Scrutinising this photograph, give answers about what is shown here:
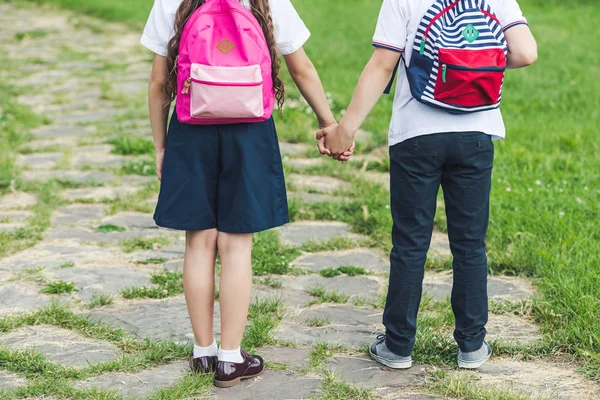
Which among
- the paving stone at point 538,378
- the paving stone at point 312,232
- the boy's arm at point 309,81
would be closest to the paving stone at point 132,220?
the paving stone at point 312,232

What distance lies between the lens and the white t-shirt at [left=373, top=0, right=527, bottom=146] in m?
2.91

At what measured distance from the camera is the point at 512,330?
352 centimetres

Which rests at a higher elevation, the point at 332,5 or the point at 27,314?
the point at 332,5

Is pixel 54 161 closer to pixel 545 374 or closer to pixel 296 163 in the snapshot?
pixel 296 163

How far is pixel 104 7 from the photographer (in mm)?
12656

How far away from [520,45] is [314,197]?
8.56 ft

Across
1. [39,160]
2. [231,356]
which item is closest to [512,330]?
[231,356]

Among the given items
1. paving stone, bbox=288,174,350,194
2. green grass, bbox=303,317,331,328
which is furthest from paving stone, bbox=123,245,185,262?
paving stone, bbox=288,174,350,194

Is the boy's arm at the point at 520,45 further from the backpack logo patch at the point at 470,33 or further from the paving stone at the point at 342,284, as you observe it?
the paving stone at the point at 342,284

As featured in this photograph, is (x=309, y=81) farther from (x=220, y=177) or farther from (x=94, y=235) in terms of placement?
(x=94, y=235)

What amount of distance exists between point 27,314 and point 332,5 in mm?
9680

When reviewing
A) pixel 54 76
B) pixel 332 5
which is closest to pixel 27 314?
pixel 54 76

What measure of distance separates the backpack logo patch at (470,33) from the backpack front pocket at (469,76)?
5 cm

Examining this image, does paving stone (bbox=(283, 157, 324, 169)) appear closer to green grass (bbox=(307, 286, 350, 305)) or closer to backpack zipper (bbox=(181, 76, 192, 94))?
green grass (bbox=(307, 286, 350, 305))
